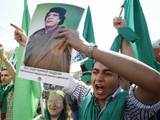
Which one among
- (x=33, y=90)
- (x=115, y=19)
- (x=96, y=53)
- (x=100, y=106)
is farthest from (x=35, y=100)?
(x=96, y=53)

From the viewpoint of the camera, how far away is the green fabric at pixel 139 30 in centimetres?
469

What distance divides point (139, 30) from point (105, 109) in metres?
2.40

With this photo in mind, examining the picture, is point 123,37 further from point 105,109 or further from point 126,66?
point 126,66

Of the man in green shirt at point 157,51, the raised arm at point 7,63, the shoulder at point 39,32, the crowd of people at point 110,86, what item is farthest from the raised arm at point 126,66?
the raised arm at point 7,63

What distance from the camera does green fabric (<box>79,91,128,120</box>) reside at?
2770mm

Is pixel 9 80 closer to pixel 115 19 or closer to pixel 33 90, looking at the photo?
pixel 33 90

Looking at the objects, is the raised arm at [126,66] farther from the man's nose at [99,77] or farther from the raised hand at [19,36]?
the raised hand at [19,36]

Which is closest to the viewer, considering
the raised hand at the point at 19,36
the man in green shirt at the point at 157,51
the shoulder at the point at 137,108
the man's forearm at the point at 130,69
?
the man's forearm at the point at 130,69

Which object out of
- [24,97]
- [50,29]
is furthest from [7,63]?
[50,29]

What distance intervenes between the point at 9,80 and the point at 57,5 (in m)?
3.96

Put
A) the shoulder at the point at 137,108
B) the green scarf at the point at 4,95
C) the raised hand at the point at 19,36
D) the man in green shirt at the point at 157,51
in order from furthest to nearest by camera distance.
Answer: the green scarf at the point at 4,95
the man in green shirt at the point at 157,51
the raised hand at the point at 19,36
the shoulder at the point at 137,108

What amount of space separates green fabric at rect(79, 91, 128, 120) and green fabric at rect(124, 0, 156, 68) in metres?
1.68

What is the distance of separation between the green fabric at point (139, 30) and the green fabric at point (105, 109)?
5.51ft

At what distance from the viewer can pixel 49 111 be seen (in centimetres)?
511
